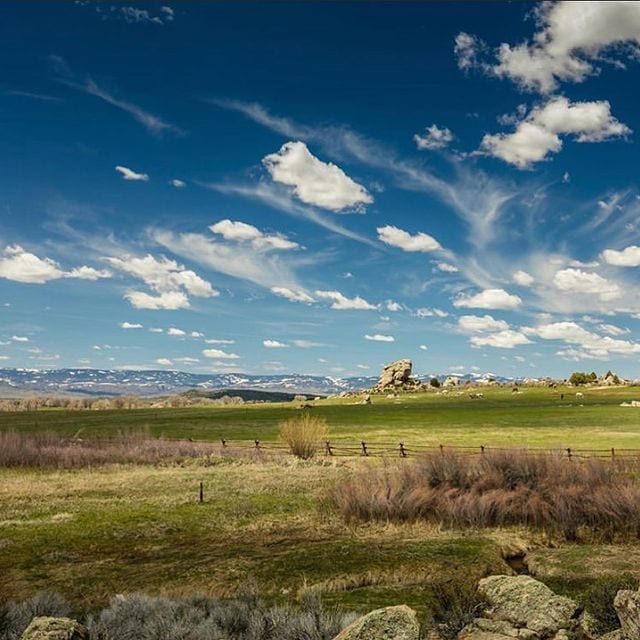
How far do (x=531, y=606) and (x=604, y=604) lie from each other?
2087 millimetres

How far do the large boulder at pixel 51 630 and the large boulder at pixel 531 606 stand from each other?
24.2 ft

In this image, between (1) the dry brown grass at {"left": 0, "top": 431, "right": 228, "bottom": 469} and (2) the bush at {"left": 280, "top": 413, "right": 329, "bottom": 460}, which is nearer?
(1) the dry brown grass at {"left": 0, "top": 431, "right": 228, "bottom": 469}

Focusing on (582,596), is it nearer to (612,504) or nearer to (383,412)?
(612,504)

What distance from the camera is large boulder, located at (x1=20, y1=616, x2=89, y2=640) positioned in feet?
32.4

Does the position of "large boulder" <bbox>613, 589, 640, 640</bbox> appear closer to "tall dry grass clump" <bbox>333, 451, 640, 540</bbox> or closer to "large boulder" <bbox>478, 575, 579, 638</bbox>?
"large boulder" <bbox>478, 575, 579, 638</bbox>

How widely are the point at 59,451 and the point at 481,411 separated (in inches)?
3145

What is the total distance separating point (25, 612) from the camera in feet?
42.7

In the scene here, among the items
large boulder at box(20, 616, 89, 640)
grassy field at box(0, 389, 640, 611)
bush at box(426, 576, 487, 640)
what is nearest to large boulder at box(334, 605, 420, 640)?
bush at box(426, 576, 487, 640)

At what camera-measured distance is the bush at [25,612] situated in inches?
466

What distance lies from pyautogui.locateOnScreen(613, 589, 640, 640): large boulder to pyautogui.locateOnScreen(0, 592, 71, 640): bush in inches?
402

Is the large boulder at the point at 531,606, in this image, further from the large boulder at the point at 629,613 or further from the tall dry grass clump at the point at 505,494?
the tall dry grass clump at the point at 505,494

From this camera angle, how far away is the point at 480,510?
27.2 metres

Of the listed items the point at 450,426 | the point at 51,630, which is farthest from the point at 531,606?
the point at 450,426

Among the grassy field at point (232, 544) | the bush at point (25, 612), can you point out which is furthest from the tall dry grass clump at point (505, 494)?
the bush at point (25, 612)
